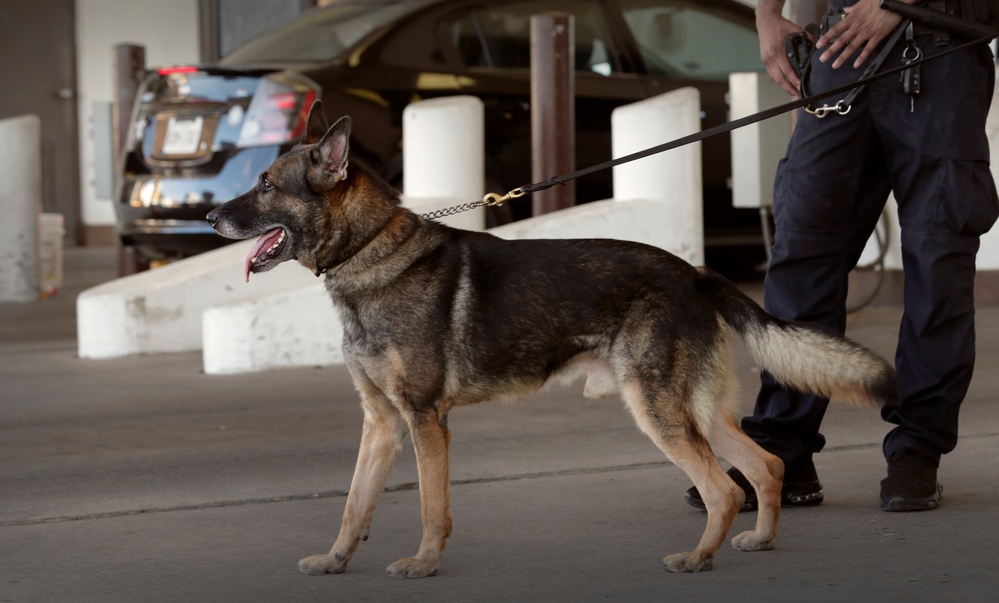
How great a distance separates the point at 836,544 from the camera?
4.05 meters

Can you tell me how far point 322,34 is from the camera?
9469mm

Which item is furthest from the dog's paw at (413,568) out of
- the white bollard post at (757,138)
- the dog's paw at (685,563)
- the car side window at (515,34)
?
the car side window at (515,34)

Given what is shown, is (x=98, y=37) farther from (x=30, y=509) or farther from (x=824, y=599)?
(x=824, y=599)

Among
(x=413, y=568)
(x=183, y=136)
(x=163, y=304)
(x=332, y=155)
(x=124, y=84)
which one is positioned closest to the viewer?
(x=413, y=568)

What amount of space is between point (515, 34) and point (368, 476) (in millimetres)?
6037

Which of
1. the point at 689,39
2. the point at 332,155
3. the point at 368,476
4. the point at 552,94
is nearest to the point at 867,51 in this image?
the point at 332,155

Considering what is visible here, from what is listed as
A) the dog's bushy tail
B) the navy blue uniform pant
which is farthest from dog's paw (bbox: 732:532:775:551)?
the navy blue uniform pant

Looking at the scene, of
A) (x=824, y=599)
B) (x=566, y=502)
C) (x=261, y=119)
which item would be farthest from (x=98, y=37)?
(x=824, y=599)

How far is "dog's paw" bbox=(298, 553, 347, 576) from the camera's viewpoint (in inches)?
154

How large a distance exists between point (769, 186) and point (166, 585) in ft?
18.1

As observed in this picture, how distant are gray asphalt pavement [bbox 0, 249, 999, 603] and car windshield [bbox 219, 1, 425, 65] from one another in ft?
9.16

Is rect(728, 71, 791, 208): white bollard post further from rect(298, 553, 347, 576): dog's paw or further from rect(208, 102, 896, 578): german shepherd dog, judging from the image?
rect(298, 553, 347, 576): dog's paw

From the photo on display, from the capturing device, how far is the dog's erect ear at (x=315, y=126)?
433cm

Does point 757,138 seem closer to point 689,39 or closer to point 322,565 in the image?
point 689,39
